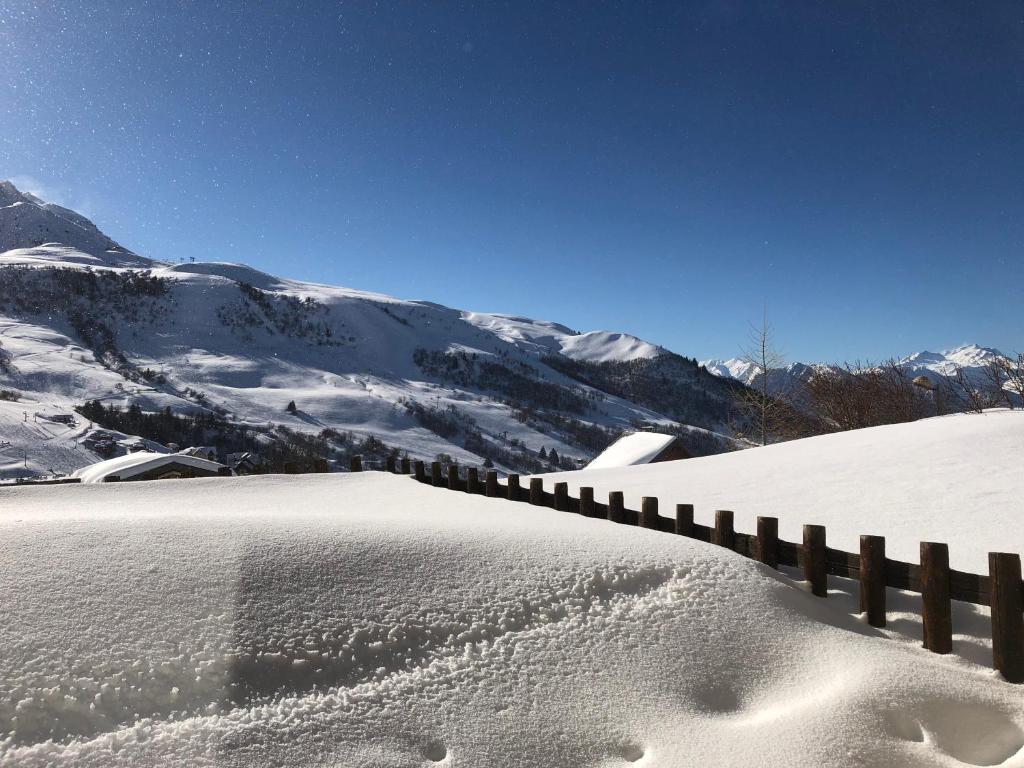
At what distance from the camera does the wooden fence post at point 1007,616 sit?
10.8ft

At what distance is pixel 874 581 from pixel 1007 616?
695 millimetres

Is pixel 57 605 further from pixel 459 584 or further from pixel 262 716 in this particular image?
pixel 459 584

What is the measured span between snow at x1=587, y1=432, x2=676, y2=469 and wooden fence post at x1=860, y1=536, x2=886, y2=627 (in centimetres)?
2149


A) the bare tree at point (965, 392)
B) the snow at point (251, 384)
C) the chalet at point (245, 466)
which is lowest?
the chalet at point (245, 466)

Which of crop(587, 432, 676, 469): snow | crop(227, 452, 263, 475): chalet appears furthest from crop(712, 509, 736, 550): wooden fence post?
crop(587, 432, 676, 469): snow

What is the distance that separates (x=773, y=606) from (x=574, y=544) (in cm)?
129

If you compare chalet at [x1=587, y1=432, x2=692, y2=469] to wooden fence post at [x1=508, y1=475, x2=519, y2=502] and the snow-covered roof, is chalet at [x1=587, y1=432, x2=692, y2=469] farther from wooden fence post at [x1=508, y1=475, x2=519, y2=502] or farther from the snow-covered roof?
wooden fence post at [x1=508, y1=475, x2=519, y2=502]

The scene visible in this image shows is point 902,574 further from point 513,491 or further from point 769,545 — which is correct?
point 513,491

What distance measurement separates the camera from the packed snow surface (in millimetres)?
6512

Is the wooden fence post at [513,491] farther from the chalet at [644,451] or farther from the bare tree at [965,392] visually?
the chalet at [644,451]

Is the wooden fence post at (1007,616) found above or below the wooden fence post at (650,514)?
below

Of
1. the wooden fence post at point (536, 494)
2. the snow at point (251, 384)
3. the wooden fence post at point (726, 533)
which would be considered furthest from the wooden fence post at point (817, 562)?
the snow at point (251, 384)

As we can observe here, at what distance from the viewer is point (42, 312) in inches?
6594

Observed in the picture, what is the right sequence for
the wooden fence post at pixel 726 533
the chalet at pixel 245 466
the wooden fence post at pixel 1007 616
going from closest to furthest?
the wooden fence post at pixel 1007 616 → the wooden fence post at pixel 726 533 → the chalet at pixel 245 466
